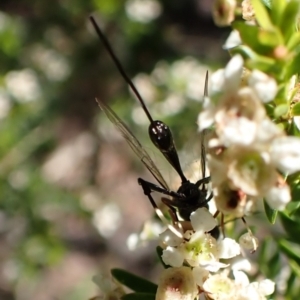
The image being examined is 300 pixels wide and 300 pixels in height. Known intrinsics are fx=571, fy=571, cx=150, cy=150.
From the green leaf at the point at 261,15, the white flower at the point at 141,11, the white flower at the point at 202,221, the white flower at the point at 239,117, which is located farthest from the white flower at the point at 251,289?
the white flower at the point at 141,11

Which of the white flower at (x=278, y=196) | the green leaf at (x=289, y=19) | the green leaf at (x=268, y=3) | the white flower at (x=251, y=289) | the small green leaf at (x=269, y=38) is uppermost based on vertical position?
the green leaf at (x=268, y=3)

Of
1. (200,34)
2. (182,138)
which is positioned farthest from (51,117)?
(200,34)

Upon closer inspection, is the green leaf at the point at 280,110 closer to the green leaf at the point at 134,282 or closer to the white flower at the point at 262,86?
the white flower at the point at 262,86

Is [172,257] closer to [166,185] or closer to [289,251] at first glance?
[166,185]

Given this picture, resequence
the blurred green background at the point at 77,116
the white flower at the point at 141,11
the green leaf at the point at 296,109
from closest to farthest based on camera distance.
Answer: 1. the green leaf at the point at 296,109
2. the blurred green background at the point at 77,116
3. the white flower at the point at 141,11

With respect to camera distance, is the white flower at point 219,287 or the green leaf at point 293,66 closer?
the green leaf at point 293,66
